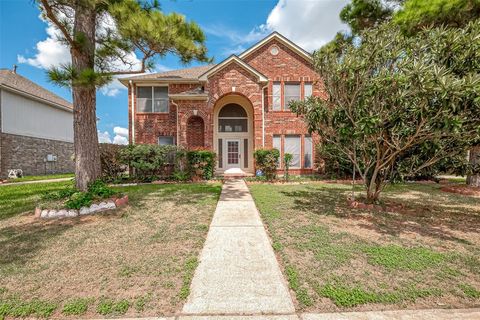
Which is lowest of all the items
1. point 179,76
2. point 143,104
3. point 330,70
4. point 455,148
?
point 455,148

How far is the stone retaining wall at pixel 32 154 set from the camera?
46.9 ft

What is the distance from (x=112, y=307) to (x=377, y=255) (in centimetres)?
372

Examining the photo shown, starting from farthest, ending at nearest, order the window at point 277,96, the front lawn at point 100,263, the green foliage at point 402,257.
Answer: the window at point 277,96
the green foliage at point 402,257
the front lawn at point 100,263

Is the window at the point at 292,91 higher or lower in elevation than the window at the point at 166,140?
higher

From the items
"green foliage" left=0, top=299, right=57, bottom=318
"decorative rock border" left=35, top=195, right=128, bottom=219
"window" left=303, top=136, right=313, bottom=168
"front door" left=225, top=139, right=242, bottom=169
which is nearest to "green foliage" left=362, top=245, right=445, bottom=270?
"green foliage" left=0, top=299, right=57, bottom=318

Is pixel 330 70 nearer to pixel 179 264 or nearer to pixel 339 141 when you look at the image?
pixel 339 141

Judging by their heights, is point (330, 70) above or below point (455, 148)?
above

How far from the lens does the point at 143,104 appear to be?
45.5ft

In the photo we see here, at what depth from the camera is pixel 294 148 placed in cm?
1326

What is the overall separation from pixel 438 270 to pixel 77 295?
472 centimetres

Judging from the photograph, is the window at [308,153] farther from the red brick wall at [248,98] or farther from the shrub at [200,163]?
the shrub at [200,163]

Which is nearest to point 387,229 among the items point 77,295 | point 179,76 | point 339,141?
point 339,141

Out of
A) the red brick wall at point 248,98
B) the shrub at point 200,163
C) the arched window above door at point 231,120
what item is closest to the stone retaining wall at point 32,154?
the red brick wall at point 248,98

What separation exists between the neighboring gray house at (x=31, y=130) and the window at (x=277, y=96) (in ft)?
58.0
